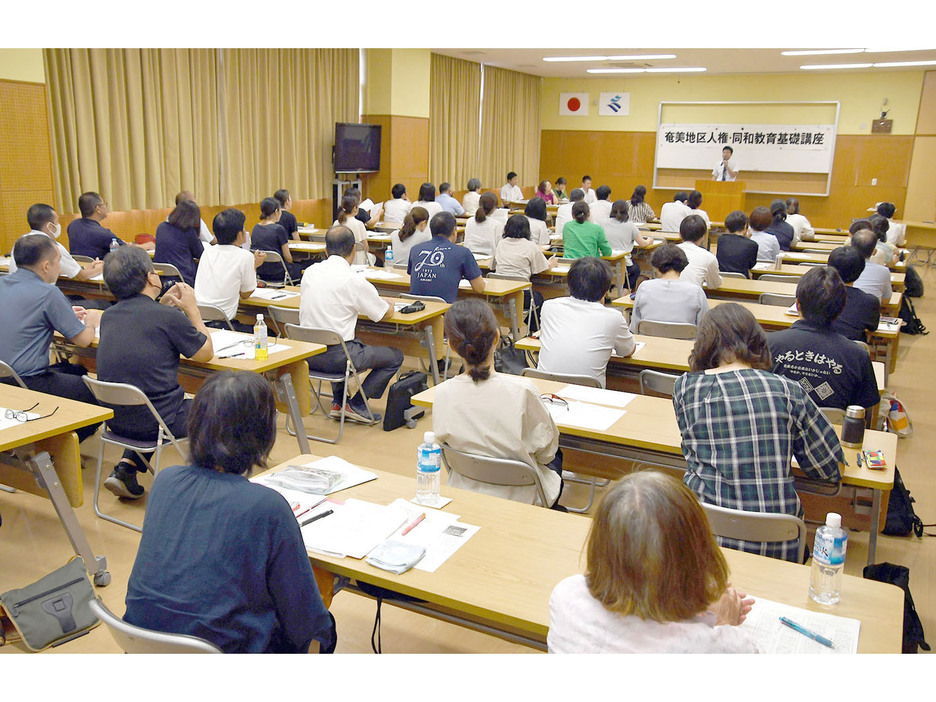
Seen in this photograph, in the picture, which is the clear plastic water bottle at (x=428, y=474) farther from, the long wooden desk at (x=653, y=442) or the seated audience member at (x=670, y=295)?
the seated audience member at (x=670, y=295)

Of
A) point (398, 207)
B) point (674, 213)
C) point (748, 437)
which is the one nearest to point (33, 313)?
point (748, 437)

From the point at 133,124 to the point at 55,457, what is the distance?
6552 mm

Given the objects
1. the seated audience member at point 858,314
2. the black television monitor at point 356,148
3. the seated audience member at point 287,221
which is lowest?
the seated audience member at point 858,314

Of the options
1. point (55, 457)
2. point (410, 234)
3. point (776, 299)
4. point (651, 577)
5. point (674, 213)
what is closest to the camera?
point (651, 577)

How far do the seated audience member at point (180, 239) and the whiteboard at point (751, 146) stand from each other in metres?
12.2

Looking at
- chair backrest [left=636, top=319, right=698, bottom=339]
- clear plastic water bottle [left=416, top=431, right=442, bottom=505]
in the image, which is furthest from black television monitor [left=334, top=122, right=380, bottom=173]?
clear plastic water bottle [left=416, top=431, right=442, bottom=505]

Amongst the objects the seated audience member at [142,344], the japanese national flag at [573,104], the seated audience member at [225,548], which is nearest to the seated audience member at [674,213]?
the japanese national flag at [573,104]

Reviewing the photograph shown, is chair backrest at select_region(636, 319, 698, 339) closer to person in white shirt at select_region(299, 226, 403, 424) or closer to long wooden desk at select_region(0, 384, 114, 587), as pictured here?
person in white shirt at select_region(299, 226, 403, 424)

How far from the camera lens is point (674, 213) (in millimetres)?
10336

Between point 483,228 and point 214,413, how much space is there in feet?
21.4

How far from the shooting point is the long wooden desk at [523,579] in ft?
5.85

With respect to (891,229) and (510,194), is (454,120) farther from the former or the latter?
(891,229)

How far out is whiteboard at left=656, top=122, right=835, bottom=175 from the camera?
15.0 metres

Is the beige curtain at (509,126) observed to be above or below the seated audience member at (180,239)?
above
